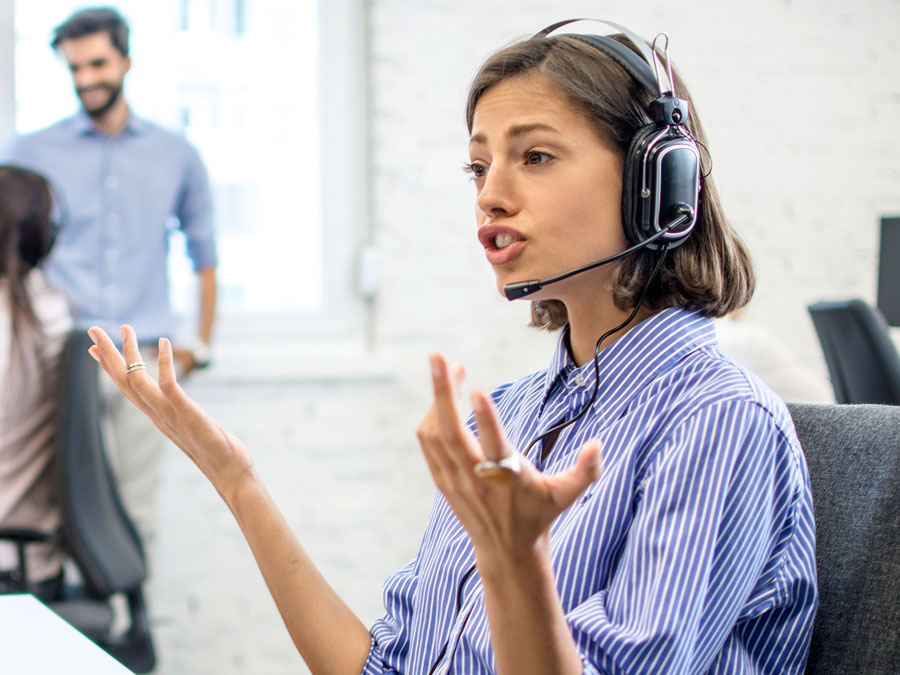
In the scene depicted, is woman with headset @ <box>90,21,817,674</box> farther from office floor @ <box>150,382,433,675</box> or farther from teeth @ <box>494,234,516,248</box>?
office floor @ <box>150,382,433,675</box>

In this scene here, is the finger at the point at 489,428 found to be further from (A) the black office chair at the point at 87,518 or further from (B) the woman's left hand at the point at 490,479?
(A) the black office chair at the point at 87,518

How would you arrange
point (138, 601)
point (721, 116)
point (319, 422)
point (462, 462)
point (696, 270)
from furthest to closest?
1. point (721, 116)
2. point (319, 422)
3. point (138, 601)
4. point (696, 270)
5. point (462, 462)

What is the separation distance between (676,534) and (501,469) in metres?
0.19

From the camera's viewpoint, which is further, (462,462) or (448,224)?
(448,224)

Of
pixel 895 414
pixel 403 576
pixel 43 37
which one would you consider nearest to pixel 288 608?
pixel 403 576

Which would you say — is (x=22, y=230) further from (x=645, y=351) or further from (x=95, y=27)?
(x=645, y=351)

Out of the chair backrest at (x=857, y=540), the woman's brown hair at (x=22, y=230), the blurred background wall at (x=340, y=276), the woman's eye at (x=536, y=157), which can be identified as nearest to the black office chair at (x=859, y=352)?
the blurred background wall at (x=340, y=276)

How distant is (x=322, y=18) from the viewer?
8.77ft

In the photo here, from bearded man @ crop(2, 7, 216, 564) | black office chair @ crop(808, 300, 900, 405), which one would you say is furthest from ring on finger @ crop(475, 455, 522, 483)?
bearded man @ crop(2, 7, 216, 564)

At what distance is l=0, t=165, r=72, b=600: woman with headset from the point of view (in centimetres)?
158

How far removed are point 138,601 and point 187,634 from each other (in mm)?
1075

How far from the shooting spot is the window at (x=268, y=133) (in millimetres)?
2555

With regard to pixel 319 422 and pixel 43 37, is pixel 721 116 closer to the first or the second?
pixel 319 422

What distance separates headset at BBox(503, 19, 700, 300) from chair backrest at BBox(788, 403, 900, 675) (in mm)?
219
